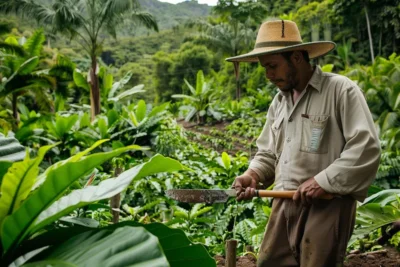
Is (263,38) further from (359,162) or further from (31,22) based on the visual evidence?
(31,22)

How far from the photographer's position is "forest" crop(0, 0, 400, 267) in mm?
1074

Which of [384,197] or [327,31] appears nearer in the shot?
[384,197]

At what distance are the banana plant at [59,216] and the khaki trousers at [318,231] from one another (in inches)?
48.6

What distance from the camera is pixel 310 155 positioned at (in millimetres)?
2371

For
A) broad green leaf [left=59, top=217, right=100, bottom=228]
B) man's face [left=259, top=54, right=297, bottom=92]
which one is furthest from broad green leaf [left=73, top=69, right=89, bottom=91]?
broad green leaf [left=59, top=217, right=100, bottom=228]

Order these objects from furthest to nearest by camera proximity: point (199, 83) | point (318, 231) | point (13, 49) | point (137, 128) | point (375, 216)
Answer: point (199, 83), point (13, 49), point (137, 128), point (375, 216), point (318, 231)

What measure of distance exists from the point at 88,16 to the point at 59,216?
1461cm

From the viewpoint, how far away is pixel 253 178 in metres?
2.60

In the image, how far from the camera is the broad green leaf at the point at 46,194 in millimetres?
1041

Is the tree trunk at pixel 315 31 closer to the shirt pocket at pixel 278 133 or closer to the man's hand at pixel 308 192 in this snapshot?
the shirt pocket at pixel 278 133

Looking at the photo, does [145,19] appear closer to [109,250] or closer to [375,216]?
[375,216]

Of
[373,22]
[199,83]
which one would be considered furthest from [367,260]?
[373,22]

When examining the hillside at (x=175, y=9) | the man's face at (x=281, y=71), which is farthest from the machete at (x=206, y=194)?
the hillside at (x=175, y=9)

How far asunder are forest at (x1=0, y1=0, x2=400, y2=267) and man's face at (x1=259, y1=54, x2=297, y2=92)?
0.63 meters
